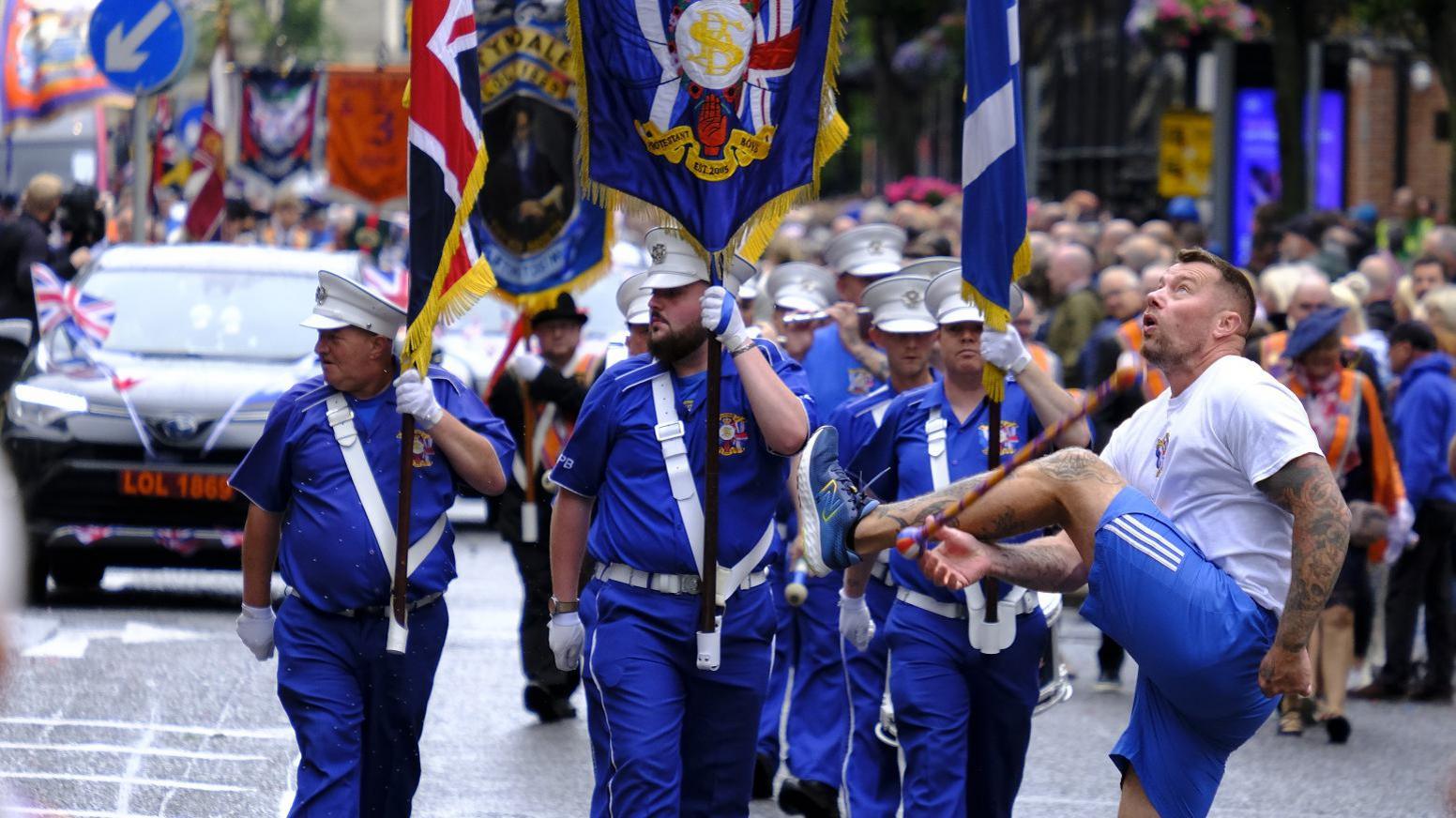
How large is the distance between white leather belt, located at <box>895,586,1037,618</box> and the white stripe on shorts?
1.99 m

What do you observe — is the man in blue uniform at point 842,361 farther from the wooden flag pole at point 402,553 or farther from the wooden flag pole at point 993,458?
the wooden flag pole at point 402,553

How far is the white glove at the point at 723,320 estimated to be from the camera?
7094 mm

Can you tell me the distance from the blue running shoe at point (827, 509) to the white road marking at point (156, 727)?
4400 mm

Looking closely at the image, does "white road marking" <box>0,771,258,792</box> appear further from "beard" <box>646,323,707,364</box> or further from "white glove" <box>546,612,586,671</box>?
"beard" <box>646,323,707,364</box>

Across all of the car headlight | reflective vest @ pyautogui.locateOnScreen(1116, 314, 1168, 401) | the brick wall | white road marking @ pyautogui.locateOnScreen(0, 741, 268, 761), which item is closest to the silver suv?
the car headlight

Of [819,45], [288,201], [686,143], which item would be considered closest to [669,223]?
[686,143]

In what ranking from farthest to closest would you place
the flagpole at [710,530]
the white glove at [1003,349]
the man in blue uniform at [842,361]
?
the man in blue uniform at [842,361] → the white glove at [1003,349] → the flagpole at [710,530]

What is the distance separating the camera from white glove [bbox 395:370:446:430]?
7266mm

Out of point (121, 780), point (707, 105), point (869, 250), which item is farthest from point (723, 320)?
point (869, 250)

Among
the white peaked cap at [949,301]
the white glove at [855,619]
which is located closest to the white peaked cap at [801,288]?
the white peaked cap at [949,301]

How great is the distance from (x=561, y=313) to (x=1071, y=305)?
18.5ft

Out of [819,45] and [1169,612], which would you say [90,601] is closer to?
[819,45]

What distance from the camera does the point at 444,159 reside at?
7809 millimetres

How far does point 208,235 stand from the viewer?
841 inches
